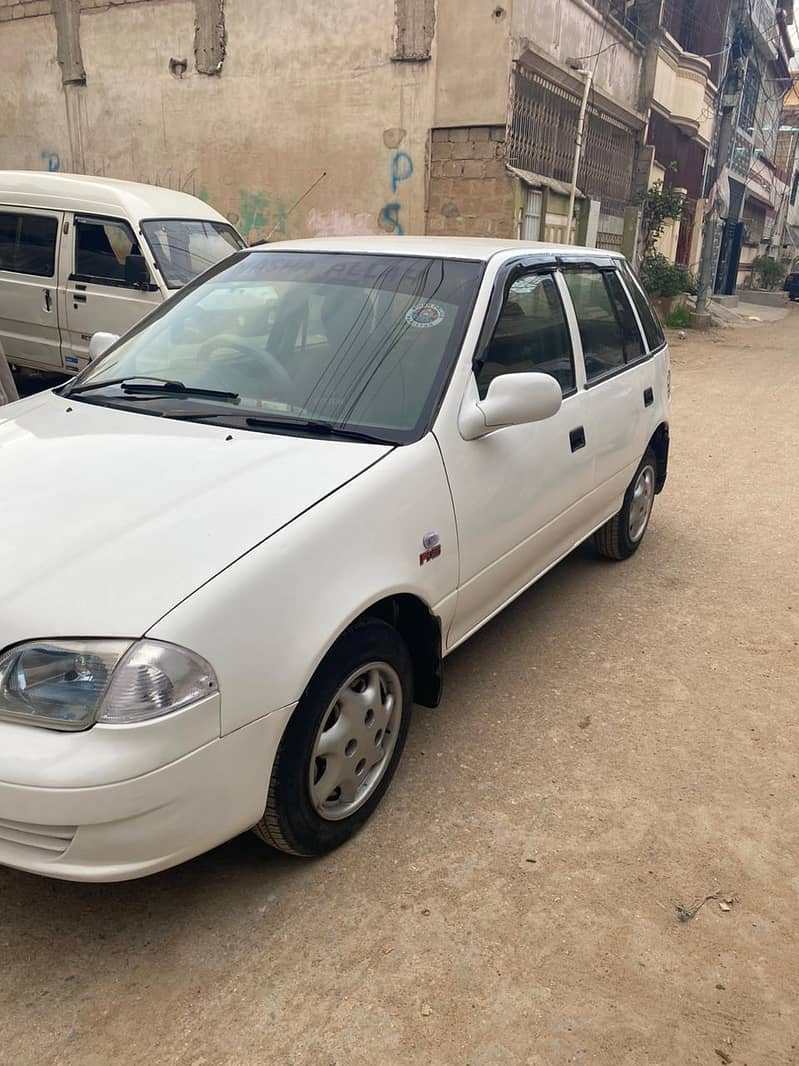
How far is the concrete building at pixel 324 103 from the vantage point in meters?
11.4

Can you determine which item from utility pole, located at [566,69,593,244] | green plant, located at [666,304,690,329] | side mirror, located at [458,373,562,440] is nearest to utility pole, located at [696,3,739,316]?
green plant, located at [666,304,690,329]

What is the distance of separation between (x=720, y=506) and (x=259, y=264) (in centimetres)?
392

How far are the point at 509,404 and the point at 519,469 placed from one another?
1.36 ft

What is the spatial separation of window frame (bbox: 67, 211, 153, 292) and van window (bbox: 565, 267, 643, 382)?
13.9 feet

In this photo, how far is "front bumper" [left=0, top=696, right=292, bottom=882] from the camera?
6.06 ft

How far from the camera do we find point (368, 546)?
2373mm

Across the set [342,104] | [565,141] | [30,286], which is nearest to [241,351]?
[30,286]

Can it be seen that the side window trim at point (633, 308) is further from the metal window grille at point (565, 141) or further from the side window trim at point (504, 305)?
the metal window grille at point (565, 141)

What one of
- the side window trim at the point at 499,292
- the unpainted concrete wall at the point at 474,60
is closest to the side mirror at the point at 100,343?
the side window trim at the point at 499,292

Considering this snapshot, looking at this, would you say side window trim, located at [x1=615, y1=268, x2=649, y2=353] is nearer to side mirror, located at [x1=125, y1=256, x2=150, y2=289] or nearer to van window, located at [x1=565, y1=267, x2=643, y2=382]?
van window, located at [x1=565, y1=267, x2=643, y2=382]

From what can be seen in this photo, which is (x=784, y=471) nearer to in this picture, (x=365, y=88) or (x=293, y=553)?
(x=293, y=553)

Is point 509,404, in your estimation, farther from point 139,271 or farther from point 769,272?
point 769,272

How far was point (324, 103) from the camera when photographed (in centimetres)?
1230

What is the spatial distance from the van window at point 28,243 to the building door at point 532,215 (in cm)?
691
